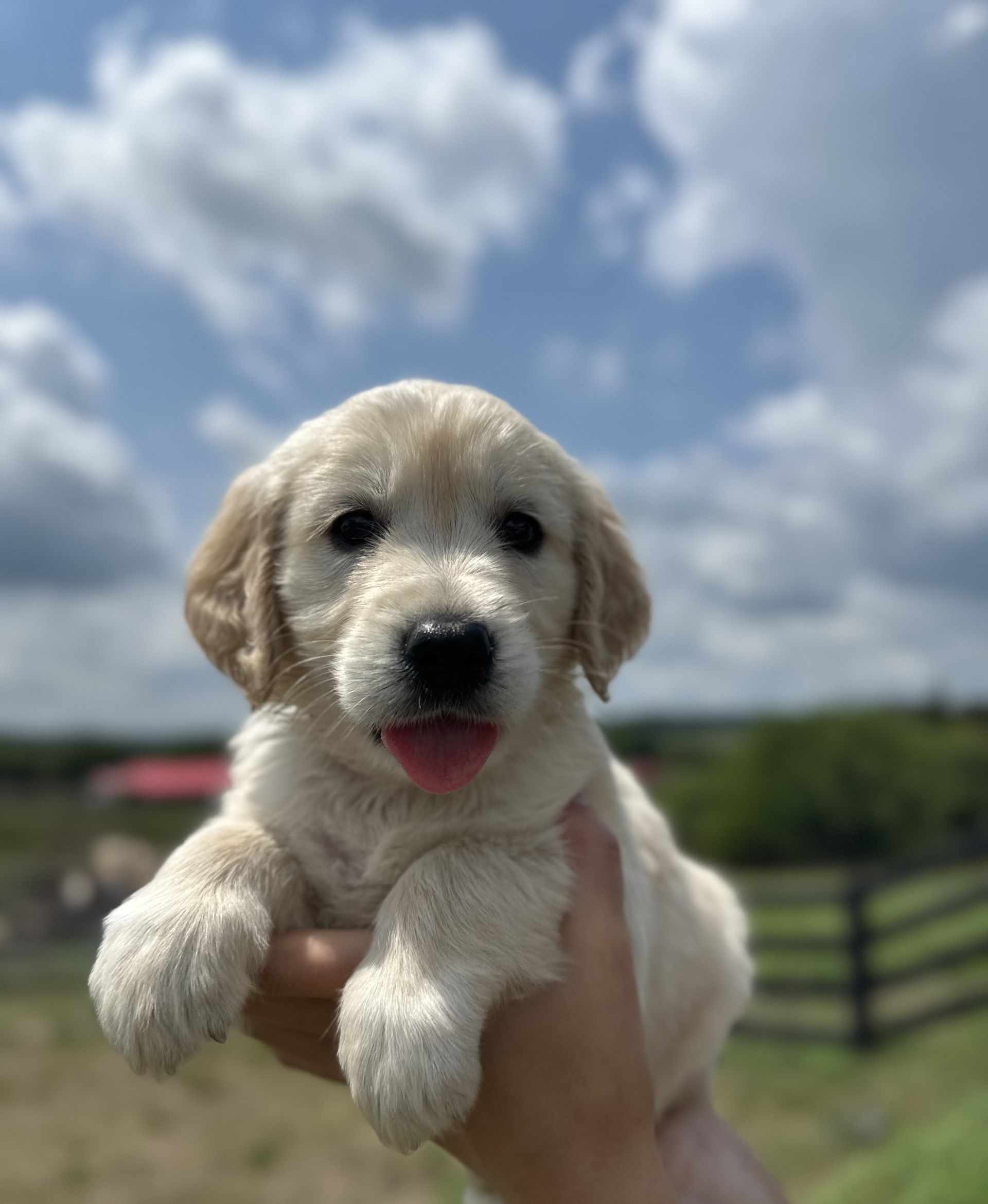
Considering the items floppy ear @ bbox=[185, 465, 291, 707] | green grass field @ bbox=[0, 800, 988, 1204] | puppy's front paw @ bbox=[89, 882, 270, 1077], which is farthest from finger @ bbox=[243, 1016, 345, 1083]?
green grass field @ bbox=[0, 800, 988, 1204]

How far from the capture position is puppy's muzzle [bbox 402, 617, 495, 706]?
2.45 meters

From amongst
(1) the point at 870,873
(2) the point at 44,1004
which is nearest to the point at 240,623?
(1) the point at 870,873

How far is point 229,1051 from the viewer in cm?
1401

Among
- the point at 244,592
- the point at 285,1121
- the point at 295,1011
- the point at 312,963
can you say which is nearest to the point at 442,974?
the point at 312,963

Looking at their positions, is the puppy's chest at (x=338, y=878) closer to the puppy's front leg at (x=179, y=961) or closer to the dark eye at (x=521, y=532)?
the puppy's front leg at (x=179, y=961)

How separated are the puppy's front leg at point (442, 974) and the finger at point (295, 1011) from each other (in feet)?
1.13

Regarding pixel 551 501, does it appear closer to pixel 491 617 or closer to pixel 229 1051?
pixel 491 617

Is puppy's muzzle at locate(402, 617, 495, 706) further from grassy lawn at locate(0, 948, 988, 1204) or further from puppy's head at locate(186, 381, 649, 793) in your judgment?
grassy lawn at locate(0, 948, 988, 1204)

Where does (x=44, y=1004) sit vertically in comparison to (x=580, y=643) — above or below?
below

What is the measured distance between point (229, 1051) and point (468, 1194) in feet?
40.8

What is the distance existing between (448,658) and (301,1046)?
136 cm

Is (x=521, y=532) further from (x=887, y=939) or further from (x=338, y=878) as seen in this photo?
(x=887, y=939)

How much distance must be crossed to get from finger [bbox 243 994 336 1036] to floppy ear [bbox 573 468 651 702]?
1293mm

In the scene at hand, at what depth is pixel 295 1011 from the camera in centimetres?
268
